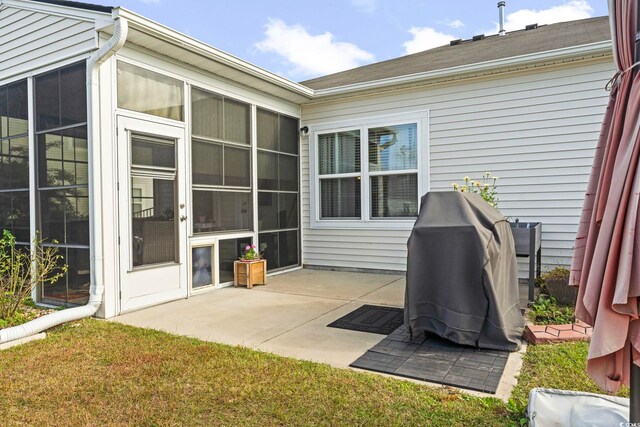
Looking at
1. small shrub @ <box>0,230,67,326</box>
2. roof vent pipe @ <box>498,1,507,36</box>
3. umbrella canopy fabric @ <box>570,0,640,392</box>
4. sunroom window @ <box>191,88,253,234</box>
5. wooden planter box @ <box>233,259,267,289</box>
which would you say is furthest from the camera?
roof vent pipe @ <box>498,1,507,36</box>

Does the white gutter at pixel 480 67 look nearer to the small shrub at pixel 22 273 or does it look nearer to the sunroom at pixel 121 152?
the sunroom at pixel 121 152

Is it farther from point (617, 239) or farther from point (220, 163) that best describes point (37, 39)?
point (617, 239)

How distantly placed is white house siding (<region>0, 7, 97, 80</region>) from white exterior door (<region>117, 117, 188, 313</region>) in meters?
0.98

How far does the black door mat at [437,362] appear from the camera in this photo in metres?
2.70

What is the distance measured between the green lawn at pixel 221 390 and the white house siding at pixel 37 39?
124 inches

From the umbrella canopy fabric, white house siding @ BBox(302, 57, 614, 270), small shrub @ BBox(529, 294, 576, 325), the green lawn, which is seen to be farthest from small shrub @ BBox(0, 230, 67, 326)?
small shrub @ BBox(529, 294, 576, 325)

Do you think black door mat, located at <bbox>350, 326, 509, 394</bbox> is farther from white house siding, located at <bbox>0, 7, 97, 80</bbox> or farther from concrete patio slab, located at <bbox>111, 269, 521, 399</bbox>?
white house siding, located at <bbox>0, 7, 97, 80</bbox>

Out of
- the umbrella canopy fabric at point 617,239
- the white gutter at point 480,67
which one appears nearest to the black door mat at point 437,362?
the umbrella canopy fabric at point 617,239

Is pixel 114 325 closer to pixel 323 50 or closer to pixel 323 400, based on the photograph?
pixel 323 400

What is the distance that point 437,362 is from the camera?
2.99 meters

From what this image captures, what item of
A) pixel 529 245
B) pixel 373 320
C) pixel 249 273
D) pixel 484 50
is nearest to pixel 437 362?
pixel 373 320

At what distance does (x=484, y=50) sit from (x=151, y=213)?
19.1 ft

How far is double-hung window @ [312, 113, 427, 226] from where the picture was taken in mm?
6543

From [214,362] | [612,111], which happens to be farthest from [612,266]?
[214,362]
